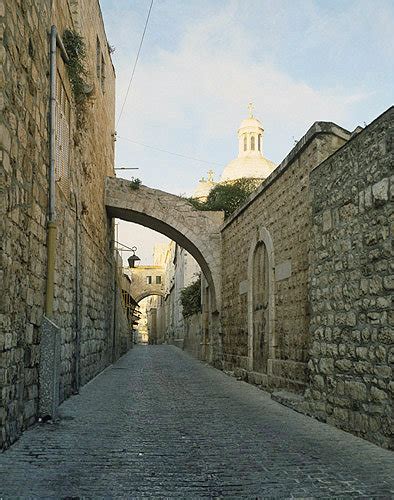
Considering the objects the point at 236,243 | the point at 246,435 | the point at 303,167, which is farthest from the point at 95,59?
the point at 246,435

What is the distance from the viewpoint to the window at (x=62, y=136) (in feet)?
23.0

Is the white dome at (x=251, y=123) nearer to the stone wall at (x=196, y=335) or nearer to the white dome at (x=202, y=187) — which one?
the white dome at (x=202, y=187)

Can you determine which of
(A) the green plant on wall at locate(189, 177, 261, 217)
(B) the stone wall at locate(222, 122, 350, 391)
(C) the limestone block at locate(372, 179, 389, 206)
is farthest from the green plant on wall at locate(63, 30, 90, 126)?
(A) the green plant on wall at locate(189, 177, 261, 217)

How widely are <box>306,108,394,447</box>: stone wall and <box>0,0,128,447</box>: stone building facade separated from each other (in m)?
2.82

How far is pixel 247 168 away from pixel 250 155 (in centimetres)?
257

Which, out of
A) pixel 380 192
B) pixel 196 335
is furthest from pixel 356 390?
pixel 196 335

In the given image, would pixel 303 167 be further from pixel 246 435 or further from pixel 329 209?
pixel 246 435

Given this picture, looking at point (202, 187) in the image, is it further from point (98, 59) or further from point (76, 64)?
point (76, 64)

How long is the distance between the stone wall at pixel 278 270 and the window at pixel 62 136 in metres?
3.14

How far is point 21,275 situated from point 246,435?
8.07ft

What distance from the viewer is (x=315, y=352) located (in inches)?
256

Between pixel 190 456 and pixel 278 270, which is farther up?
pixel 278 270

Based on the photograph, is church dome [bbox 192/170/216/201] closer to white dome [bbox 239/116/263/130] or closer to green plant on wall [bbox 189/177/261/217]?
white dome [bbox 239/116/263/130]

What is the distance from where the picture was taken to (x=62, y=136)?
744cm
